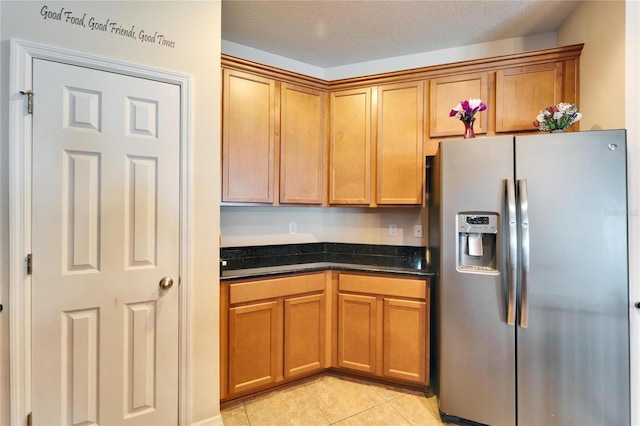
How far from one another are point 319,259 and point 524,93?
6.83 ft

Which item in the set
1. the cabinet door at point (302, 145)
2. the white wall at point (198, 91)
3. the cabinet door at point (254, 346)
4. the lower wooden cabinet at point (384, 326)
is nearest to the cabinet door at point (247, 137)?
the cabinet door at point (302, 145)

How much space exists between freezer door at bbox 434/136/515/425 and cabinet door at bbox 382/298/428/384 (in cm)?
24

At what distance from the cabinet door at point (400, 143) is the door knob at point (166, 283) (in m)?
1.64

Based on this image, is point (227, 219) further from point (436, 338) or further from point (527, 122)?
point (527, 122)

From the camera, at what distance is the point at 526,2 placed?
6.46 feet

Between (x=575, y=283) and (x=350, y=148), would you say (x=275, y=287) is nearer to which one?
(x=350, y=148)

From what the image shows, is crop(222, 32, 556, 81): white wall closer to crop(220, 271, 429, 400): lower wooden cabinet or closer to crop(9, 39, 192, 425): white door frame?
crop(9, 39, 192, 425): white door frame

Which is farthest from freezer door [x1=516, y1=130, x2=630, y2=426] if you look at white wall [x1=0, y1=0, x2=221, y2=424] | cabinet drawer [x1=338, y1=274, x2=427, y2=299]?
white wall [x1=0, y1=0, x2=221, y2=424]

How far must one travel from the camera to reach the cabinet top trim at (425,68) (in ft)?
6.63

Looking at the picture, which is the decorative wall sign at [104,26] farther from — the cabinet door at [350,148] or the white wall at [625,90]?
the white wall at [625,90]

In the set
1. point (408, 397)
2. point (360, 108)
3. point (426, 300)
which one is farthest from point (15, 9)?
point (408, 397)

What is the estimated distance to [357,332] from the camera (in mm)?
2318

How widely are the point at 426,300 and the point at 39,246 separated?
2.30 m

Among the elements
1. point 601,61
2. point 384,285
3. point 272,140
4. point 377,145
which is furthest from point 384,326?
point 601,61
